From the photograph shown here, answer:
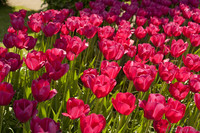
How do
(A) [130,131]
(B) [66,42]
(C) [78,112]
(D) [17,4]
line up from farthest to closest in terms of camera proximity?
(D) [17,4], (B) [66,42], (A) [130,131], (C) [78,112]

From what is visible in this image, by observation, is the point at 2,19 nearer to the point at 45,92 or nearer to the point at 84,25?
the point at 84,25

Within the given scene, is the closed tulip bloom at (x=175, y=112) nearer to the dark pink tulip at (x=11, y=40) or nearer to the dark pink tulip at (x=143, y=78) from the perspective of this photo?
the dark pink tulip at (x=143, y=78)

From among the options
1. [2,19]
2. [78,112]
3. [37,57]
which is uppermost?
[37,57]

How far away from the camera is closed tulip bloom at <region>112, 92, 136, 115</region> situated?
166cm

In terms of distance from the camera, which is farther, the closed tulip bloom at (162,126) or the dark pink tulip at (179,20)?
the dark pink tulip at (179,20)

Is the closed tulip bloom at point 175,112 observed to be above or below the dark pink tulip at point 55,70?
below

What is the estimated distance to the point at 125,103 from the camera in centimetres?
165

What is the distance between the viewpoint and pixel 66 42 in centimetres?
270

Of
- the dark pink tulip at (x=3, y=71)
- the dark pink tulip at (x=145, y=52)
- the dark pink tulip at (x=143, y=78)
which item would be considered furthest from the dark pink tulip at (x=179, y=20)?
the dark pink tulip at (x=3, y=71)

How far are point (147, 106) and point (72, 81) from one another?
5.04 ft

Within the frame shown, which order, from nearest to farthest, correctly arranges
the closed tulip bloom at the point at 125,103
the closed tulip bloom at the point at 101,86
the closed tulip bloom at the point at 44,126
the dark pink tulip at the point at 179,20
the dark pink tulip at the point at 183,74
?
the closed tulip bloom at the point at 44,126 < the closed tulip bloom at the point at 125,103 < the closed tulip bloom at the point at 101,86 < the dark pink tulip at the point at 183,74 < the dark pink tulip at the point at 179,20

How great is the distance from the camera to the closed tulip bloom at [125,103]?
1.66 m

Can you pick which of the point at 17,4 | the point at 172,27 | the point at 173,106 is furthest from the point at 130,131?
the point at 17,4

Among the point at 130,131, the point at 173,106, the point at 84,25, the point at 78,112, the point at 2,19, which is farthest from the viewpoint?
the point at 2,19
